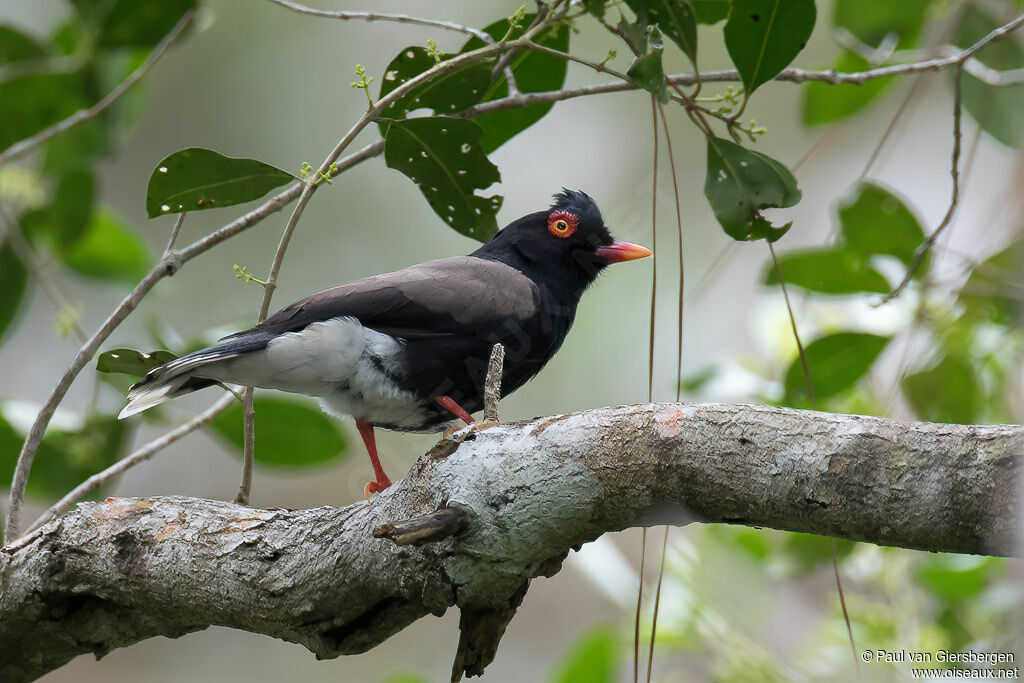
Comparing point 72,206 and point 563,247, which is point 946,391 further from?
point 72,206

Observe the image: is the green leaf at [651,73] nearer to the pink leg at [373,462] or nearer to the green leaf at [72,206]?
the pink leg at [373,462]

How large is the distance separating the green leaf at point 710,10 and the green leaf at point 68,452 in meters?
2.24

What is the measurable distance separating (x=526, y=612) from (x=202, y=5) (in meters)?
4.71

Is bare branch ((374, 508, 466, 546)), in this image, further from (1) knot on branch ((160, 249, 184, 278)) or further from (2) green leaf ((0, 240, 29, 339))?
(2) green leaf ((0, 240, 29, 339))

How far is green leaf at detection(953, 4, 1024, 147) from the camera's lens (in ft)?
10.5

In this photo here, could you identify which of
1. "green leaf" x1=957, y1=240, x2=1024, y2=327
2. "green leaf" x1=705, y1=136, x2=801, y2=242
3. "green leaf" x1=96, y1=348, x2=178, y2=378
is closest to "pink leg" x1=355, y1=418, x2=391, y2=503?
"green leaf" x1=96, y1=348, x2=178, y2=378

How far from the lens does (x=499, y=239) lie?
3.16 meters

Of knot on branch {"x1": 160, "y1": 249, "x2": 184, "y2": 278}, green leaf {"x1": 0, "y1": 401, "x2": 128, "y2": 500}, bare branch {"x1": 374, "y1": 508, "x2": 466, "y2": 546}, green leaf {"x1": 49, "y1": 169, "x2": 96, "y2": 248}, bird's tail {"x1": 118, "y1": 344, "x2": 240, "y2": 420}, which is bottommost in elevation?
bare branch {"x1": 374, "y1": 508, "x2": 466, "y2": 546}

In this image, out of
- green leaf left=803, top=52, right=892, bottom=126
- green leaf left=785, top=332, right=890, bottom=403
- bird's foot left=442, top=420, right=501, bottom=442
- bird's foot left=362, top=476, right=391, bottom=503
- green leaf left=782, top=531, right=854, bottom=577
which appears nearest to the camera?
bird's foot left=442, top=420, right=501, bottom=442

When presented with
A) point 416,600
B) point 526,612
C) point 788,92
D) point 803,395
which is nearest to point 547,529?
point 416,600

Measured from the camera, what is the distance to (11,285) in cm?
374

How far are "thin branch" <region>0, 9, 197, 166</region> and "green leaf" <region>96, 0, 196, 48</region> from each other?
0.03 meters

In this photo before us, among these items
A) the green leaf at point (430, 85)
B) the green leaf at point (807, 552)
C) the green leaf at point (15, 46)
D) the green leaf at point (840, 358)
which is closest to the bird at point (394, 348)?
the green leaf at point (430, 85)

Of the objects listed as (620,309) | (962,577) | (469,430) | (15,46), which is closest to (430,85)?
(469,430)
